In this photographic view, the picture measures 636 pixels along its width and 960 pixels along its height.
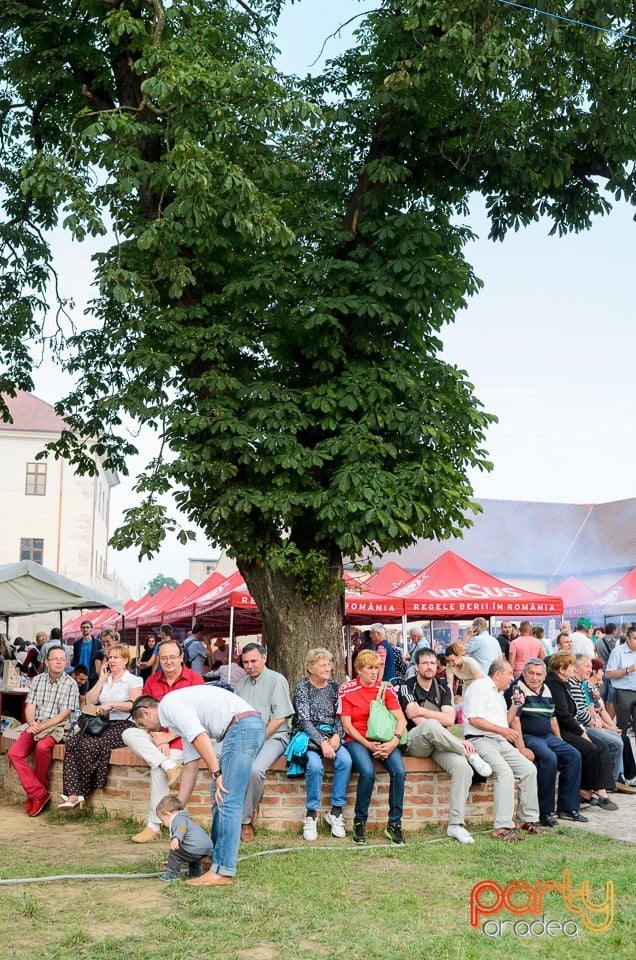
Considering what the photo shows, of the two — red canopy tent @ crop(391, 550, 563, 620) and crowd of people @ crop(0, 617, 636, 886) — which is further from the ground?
red canopy tent @ crop(391, 550, 563, 620)

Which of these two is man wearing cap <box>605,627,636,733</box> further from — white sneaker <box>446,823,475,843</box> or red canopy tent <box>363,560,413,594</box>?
red canopy tent <box>363,560,413,594</box>

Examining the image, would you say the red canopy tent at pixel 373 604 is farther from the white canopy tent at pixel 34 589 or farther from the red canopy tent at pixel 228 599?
the white canopy tent at pixel 34 589

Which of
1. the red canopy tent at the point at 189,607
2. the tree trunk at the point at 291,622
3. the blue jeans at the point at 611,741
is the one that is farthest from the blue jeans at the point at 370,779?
the red canopy tent at the point at 189,607

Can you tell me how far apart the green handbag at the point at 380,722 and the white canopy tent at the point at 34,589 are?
731cm


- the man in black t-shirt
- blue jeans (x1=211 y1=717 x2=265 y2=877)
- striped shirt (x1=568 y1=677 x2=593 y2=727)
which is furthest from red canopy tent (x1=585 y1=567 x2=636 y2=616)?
blue jeans (x1=211 y1=717 x2=265 y2=877)

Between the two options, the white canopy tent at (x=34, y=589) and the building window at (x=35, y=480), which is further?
the building window at (x=35, y=480)

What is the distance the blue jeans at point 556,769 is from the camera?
9609 mm

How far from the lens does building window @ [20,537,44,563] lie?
6303cm

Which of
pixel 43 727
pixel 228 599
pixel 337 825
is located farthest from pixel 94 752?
pixel 228 599

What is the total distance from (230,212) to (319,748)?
18.1 feet

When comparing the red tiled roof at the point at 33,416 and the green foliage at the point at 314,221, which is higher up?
the red tiled roof at the point at 33,416

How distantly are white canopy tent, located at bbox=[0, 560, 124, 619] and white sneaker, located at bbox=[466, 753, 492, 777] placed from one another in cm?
781

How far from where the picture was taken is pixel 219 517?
448 inches

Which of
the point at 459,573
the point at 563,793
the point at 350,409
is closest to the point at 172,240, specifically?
the point at 350,409
